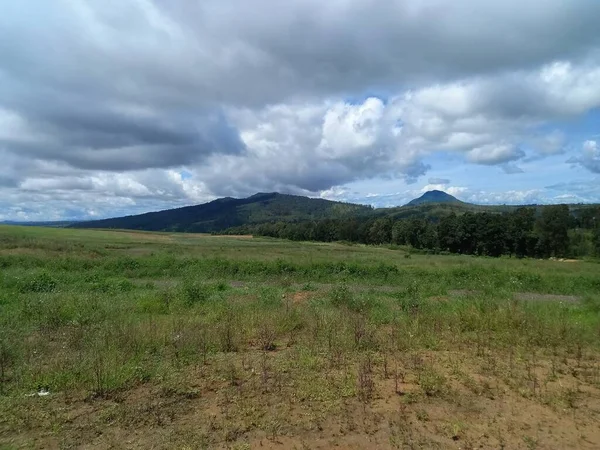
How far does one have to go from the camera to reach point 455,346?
830 cm

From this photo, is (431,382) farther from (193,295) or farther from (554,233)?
(554,233)

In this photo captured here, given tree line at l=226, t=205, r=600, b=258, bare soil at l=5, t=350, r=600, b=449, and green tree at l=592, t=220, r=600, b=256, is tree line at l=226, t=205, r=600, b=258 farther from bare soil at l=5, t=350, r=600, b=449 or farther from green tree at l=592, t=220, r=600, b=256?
bare soil at l=5, t=350, r=600, b=449

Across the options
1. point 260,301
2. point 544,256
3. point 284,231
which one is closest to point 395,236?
point 544,256

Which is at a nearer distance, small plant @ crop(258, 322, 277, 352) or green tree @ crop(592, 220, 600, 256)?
small plant @ crop(258, 322, 277, 352)

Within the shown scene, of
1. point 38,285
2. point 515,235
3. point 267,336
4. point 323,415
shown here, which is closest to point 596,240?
point 515,235

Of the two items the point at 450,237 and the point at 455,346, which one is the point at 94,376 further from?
the point at 450,237

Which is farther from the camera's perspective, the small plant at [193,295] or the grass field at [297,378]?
the small plant at [193,295]

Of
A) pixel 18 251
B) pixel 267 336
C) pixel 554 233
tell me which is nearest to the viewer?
pixel 267 336

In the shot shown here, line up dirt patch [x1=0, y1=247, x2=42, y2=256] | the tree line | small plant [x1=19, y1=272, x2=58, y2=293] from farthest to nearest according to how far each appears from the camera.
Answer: the tree line → dirt patch [x1=0, y1=247, x2=42, y2=256] → small plant [x1=19, y1=272, x2=58, y2=293]

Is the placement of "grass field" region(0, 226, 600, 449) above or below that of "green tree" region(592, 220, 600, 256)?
above

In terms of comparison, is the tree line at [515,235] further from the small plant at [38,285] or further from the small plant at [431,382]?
the small plant at [431,382]

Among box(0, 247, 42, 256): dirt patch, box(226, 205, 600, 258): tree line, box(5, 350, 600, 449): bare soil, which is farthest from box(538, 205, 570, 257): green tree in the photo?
box(5, 350, 600, 449): bare soil

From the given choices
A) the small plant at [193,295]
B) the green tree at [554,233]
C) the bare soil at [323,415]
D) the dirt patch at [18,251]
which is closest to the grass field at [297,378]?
the bare soil at [323,415]

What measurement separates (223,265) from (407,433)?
24481mm
